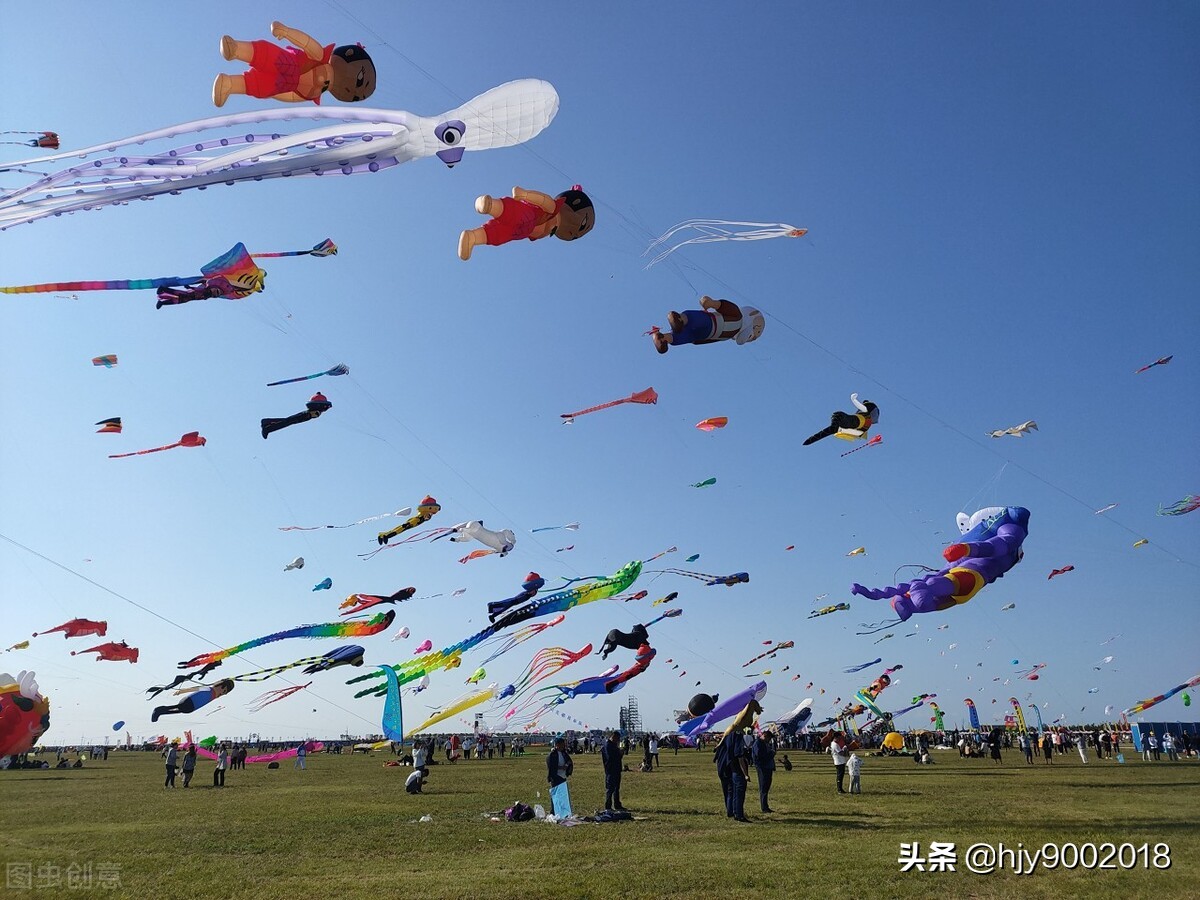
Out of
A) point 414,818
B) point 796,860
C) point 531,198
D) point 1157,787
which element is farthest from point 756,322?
point 1157,787

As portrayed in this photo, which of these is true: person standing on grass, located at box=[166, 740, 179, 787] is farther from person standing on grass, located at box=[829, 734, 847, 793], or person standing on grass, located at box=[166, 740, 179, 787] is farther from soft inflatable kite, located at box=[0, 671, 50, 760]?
person standing on grass, located at box=[829, 734, 847, 793]

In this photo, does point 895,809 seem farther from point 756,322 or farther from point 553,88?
point 553,88

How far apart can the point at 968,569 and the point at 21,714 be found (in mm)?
19189

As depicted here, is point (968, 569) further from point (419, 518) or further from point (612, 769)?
point (419, 518)

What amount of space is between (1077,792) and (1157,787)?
2.87 metres

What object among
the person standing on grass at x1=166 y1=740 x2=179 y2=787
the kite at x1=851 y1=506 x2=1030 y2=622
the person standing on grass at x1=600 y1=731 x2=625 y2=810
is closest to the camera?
the person standing on grass at x1=600 y1=731 x2=625 y2=810

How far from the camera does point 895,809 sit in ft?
49.0

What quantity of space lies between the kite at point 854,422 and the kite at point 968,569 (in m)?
3.34

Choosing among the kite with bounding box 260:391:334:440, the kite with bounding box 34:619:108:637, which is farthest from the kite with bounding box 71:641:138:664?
the kite with bounding box 260:391:334:440

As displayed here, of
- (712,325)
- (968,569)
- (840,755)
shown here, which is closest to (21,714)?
(712,325)

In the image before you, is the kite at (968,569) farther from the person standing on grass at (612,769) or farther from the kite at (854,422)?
the person standing on grass at (612,769)

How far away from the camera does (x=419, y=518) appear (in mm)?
23141

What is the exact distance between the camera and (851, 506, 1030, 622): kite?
51.6ft

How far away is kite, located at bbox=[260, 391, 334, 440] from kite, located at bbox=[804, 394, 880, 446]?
1159 cm
